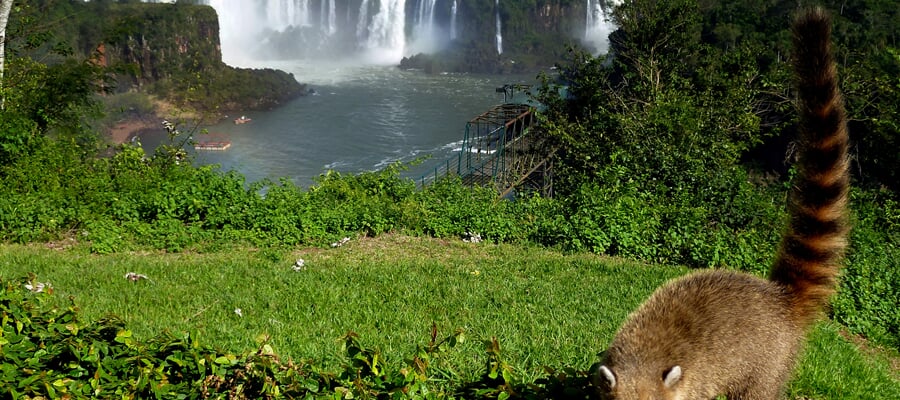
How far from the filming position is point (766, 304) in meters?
2.69

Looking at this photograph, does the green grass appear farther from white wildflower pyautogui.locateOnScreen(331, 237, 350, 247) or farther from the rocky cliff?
the rocky cliff

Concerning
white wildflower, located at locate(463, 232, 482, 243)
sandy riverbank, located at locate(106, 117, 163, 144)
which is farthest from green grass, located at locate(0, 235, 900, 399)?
sandy riverbank, located at locate(106, 117, 163, 144)

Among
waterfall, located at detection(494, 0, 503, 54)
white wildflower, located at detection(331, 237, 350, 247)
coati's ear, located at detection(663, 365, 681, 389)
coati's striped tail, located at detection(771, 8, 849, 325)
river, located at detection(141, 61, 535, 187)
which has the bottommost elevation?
river, located at detection(141, 61, 535, 187)

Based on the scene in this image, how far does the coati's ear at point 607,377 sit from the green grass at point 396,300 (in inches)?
41.7

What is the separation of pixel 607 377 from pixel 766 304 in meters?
0.91

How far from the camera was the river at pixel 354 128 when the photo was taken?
30.0 m

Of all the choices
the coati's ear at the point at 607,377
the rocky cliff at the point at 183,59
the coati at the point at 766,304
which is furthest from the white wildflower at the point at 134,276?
the rocky cliff at the point at 183,59

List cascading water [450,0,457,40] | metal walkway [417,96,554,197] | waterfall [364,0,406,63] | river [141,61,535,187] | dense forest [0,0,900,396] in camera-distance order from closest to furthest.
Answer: dense forest [0,0,900,396]
metal walkway [417,96,554,197]
river [141,61,535,187]
waterfall [364,0,406,63]
cascading water [450,0,457,40]

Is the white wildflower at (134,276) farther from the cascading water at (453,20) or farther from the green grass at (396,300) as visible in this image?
the cascading water at (453,20)

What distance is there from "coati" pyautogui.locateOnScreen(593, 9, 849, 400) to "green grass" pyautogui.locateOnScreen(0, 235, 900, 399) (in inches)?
32.8

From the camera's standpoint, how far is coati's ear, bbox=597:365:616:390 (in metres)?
2.14

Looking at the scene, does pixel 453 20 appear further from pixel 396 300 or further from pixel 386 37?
pixel 396 300

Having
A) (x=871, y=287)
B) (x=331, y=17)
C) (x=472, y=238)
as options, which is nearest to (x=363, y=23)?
(x=331, y=17)

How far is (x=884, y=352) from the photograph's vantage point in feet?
17.1
